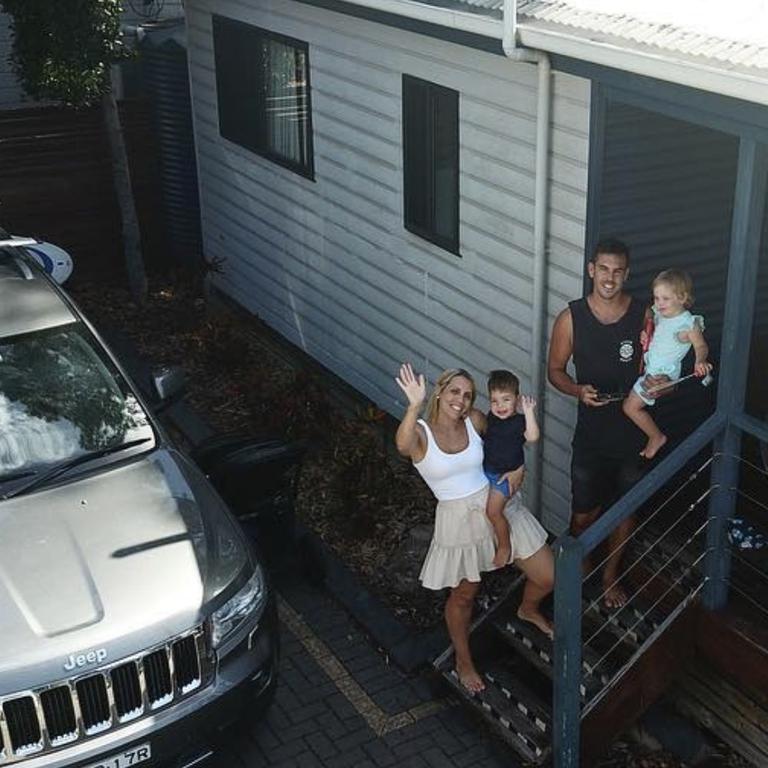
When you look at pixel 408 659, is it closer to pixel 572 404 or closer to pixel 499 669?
pixel 499 669

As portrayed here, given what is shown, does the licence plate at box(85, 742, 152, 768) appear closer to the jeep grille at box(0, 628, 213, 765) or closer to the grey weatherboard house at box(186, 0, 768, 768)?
the jeep grille at box(0, 628, 213, 765)

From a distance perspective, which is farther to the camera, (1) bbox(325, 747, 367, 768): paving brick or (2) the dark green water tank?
(2) the dark green water tank

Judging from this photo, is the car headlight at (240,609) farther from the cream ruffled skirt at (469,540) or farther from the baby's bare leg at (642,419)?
the baby's bare leg at (642,419)

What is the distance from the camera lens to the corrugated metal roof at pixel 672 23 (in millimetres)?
5773

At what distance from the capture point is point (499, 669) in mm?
7148

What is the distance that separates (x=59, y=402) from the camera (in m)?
7.23

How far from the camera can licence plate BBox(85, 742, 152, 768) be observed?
5.86 meters

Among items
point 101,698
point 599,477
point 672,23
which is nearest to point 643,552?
point 599,477

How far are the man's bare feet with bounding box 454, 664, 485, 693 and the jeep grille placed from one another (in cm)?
151

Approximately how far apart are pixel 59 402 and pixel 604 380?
119 inches

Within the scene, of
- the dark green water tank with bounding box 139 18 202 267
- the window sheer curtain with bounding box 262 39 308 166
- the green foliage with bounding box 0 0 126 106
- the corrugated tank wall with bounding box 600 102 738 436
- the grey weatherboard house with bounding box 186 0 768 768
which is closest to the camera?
the grey weatherboard house with bounding box 186 0 768 768

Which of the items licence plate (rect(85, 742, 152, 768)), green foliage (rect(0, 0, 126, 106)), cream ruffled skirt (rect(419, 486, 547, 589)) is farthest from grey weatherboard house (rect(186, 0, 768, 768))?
licence plate (rect(85, 742, 152, 768))

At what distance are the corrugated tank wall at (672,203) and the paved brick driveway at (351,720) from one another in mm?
2330

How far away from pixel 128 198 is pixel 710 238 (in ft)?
22.0
